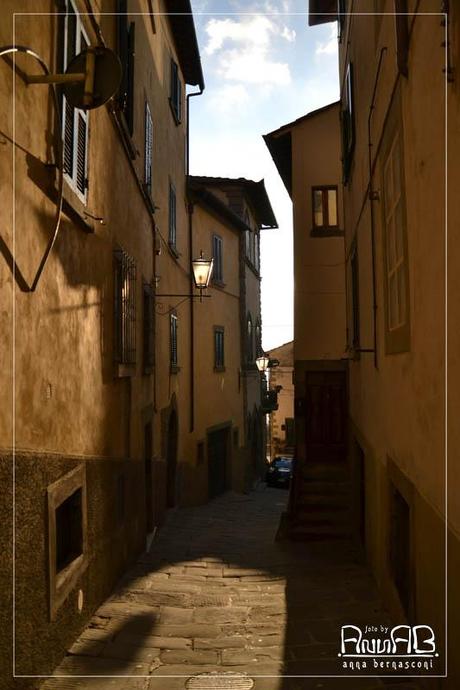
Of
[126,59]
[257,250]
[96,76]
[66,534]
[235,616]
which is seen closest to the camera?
[96,76]

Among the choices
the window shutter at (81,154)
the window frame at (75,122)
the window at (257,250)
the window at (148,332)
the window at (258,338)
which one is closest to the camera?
the window frame at (75,122)

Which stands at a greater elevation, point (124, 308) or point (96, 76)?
point (96, 76)

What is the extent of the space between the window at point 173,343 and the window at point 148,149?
4.20 metres

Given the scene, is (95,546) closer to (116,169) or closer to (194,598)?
(194,598)

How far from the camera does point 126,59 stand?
8.57 meters

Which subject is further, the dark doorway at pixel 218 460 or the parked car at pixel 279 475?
the parked car at pixel 279 475

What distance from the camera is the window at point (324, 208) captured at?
1430 cm

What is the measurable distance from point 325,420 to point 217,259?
837cm

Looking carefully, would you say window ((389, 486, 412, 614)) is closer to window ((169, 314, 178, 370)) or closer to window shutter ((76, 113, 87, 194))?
window shutter ((76, 113, 87, 194))

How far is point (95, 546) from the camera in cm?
646

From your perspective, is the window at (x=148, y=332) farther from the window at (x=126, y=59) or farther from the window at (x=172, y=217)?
the window at (x=172, y=217)

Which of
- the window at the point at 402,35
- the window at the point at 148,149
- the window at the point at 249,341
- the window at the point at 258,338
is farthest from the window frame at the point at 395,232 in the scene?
the window at the point at 258,338

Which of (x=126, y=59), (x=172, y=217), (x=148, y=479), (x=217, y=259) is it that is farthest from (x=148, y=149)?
(x=217, y=259)

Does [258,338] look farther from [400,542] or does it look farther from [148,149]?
[400,542]
